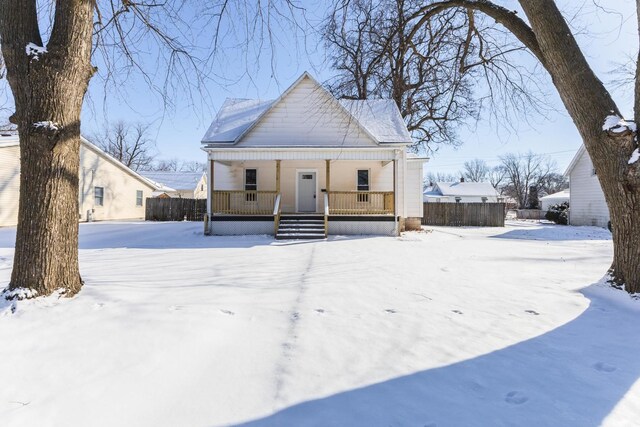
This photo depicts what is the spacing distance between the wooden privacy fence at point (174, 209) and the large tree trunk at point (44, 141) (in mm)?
19601

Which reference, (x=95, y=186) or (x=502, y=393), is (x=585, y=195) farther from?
(x=95, y=186)

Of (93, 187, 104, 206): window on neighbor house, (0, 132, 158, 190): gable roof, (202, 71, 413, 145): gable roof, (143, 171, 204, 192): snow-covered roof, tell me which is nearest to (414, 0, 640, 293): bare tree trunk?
(202, 71, 413, 145): gable roof

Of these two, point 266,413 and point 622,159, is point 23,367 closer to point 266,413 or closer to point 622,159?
point 266,413

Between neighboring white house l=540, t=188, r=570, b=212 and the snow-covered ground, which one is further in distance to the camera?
neighboring white house l=540, t=188, r=570, b=212

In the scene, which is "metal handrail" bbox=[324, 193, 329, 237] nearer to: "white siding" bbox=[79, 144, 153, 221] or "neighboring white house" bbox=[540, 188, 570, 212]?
"white siding" bbox=[79, 144, 153, 221]

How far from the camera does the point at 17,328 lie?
295cm

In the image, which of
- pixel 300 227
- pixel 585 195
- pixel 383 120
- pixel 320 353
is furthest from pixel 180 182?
pixel 320 353

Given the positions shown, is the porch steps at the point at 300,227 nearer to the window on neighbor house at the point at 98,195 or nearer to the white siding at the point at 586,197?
the window on neighbor house at the point at 98,195

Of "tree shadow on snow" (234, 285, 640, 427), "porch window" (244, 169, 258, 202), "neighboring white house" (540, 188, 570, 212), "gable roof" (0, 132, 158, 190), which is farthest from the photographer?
"neighboring white house" (540, 188, 570, 212)

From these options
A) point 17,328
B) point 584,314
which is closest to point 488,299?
point 584,314

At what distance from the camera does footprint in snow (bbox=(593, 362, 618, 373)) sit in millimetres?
2441

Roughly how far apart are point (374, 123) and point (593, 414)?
45.4ft

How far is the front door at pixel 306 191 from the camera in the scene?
48.1 feet

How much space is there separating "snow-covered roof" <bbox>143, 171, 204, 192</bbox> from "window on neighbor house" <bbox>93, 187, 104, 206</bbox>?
46.3 feet
